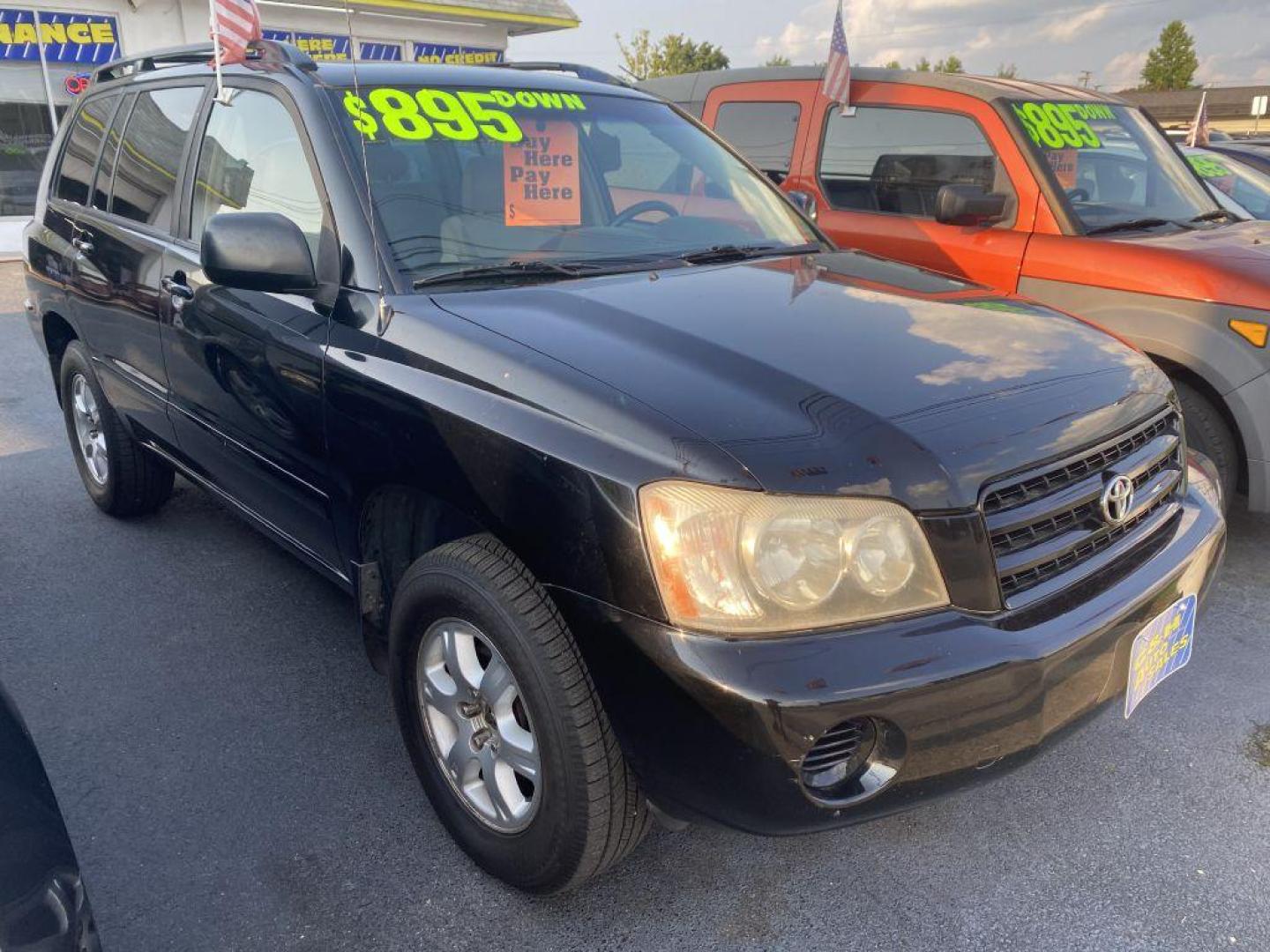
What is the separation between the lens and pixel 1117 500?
2.16 m

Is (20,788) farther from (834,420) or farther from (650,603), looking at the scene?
(834,420)

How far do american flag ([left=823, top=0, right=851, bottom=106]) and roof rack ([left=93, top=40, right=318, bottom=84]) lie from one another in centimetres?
286

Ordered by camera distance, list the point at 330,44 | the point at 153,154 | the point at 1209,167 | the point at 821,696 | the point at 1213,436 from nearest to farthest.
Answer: the point at 821,696, the point at 153,154, the point at 1213,436, the point at 1209,167, the point at 330,44

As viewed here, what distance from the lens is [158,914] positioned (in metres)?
2.21

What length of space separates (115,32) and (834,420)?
52.0 ft

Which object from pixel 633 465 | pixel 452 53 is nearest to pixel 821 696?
pixel 633 465

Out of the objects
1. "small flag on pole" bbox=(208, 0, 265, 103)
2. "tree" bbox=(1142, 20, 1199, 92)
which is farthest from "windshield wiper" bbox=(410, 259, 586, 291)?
"tree" bbox=(1142, 20, 1199, 92)

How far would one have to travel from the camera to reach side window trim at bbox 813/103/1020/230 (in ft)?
15.0

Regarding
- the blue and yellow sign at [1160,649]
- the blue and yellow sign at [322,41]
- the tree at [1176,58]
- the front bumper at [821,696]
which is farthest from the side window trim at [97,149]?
the tree at [1176,58]

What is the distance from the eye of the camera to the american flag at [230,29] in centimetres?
322

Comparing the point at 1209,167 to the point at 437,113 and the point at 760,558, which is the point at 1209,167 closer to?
the point at 437,113

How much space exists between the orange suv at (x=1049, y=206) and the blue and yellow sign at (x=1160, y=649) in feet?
5.70

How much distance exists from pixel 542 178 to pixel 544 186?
28 mm

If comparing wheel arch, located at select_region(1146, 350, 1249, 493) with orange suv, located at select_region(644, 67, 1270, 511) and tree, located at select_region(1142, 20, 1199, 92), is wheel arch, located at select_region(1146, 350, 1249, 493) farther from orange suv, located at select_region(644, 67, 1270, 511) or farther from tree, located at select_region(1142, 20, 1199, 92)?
tree, located at select_region(1142, 20, 1199, 92)
